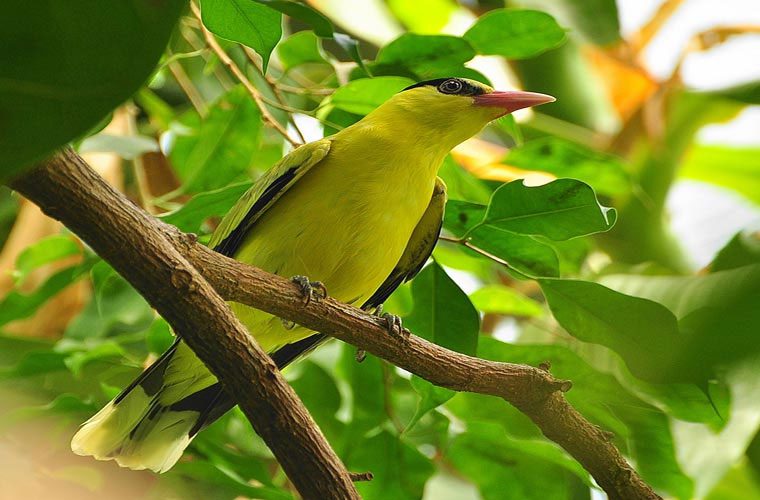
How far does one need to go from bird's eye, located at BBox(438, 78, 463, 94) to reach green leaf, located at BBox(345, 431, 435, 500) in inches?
42.8

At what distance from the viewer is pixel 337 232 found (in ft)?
7.76

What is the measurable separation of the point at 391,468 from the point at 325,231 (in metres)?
0.66

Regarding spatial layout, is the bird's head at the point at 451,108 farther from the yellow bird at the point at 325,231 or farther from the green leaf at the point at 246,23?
the green leaf at the point at 246,23

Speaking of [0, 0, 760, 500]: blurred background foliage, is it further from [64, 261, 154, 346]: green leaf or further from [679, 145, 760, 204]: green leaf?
[679, 145, 760, 204]: green leaf

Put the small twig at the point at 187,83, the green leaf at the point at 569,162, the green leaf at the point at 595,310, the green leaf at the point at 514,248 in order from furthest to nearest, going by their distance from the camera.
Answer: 1. the small twig at the point at 187,83
2. the green leaf at the point at 569,162
3. the green leaf at the point at 514,248
4. the green leaf at the point at 595,310

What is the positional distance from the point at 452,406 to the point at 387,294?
443mm

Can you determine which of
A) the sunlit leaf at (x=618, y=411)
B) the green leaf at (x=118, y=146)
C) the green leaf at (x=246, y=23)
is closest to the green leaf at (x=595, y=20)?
the sunlit leaf at (x=618, y=411)

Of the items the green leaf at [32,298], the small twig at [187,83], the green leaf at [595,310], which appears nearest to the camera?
the green leaf at [595,310]

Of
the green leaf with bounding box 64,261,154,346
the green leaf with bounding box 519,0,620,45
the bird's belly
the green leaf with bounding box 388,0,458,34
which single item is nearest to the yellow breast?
the bird's belly

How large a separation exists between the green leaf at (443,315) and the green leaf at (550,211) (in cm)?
22

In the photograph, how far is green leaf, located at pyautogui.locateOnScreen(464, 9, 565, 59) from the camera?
2.26 meters

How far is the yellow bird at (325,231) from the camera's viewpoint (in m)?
2.38

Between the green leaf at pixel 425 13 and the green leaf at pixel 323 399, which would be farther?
the green leaf at pixel 425 13

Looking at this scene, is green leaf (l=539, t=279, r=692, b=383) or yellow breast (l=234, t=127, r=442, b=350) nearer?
green leaf (l=539, t=279, r=692, b=383)
